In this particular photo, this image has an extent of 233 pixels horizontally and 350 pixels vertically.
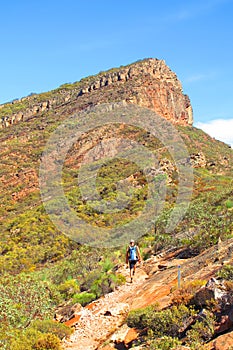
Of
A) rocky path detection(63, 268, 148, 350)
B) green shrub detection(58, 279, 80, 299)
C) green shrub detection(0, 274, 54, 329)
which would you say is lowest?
rocky path detection(63, 268, 148, 350)

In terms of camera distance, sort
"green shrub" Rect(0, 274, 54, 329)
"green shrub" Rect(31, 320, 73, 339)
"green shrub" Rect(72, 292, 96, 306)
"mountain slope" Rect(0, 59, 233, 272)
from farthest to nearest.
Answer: "mountain slope" Rect(0, 59, 233, 272) < "green shrub" Rect(72, 292, 96, 306) < "green shrub" Rect(0, 274, 54, 329) < "green shrub" Rect(31, 320, 73, 339)

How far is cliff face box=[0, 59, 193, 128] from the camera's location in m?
80.1

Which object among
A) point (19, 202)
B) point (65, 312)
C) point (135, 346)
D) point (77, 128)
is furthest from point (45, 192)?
point (135, 346)

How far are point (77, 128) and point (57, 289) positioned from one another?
180 ft

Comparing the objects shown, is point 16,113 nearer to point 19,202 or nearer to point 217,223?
point 19,202

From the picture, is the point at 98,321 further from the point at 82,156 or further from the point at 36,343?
the point at 82,156

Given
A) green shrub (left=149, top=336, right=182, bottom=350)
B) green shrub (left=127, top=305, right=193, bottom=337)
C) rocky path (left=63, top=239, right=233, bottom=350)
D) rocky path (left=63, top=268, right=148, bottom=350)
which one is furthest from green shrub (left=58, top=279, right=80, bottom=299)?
green shrub (left=149, top=336, right=182, bottom=350)

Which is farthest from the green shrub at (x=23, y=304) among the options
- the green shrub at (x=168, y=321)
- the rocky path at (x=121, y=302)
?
the green shrub at (x=168, y=321)

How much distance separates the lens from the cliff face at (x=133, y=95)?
80.1 m

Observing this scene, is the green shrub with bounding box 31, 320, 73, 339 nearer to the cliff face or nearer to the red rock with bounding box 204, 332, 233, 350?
the red rock with bounding box 204, 332, 233, 350

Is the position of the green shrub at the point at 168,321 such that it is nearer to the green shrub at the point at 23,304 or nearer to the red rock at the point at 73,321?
the red rock at the point at 73,321

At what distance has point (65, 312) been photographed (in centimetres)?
1414

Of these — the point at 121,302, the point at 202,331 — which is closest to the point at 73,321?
the point at 121,302

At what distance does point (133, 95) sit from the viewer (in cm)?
7750
